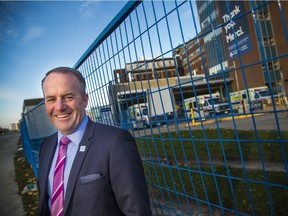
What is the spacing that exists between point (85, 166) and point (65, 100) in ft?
1.59

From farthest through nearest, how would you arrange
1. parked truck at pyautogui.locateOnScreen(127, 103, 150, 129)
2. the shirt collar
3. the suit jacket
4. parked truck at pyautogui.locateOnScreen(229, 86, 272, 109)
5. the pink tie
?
parked truck at pyautogui.locateOnScreen(127, 103, 150, 129) < parked truck at pyautogui.locateOnScreen(229, 86, 272, 109) < the shirt collar < the pink tie < the suit jacket

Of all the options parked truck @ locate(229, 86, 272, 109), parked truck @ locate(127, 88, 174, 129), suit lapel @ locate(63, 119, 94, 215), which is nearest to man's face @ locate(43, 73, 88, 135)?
suit lapel @ locate(63, 119, 94, 215)

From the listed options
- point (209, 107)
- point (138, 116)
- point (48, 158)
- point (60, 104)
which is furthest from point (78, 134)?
point (209, 107)

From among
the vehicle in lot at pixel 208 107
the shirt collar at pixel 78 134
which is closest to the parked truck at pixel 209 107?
the vehicle in lot at pixel 208 107

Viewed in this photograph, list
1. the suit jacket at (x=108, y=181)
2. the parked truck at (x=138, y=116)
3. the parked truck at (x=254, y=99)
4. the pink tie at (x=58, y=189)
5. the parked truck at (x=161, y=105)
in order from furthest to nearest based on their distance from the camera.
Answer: the parked truck at (x=138, y=116) < the parked truck at (x=161, y=105) < the parked truck at (x=254, y=99) < the pink tie at (x=58, y=189) < the suit jacket at (x=108, y=181)

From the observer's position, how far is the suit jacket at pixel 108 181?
136cm

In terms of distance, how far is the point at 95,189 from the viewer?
1.37 m

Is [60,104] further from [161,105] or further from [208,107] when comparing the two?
[208,107]

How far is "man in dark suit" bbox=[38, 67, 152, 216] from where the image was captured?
137 centimetres

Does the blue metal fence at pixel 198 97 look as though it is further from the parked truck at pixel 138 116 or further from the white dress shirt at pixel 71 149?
the white dress shirt at pixel 71 149

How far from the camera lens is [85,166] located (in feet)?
4.72

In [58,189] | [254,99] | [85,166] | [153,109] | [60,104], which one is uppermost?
[60,104]

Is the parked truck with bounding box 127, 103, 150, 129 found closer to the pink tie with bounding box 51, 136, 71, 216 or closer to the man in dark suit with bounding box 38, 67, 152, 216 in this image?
the man in dark suit with bounding box 38, 67, 152, 216

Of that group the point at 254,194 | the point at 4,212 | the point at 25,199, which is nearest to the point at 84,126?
the point at 254,194
